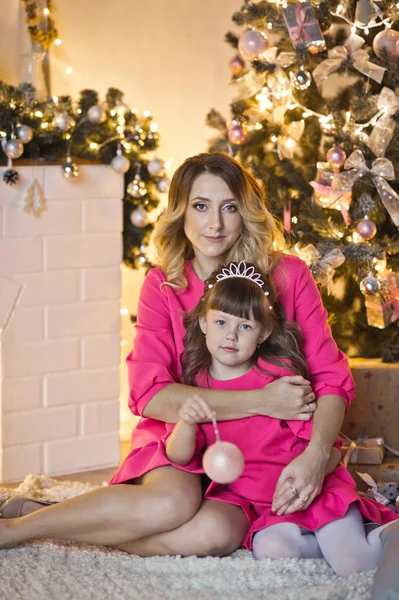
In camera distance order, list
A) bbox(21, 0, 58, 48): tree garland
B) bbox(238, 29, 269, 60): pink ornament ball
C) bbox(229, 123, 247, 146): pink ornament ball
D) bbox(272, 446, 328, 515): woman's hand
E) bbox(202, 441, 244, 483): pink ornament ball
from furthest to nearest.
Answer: bbox(21, 0, 58, 48): tree garland → bbox(229, 123, 247, 146): pink ornament ball → bbox(238, 29, 269, 60): pink ornament ball → bbox(272, 446, 328, 515): woman's hand → bbox(202, 441, 244, 483): pink ornament ball

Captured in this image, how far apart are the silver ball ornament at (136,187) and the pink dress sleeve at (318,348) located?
86cm

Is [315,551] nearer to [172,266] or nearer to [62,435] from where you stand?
[172,266]

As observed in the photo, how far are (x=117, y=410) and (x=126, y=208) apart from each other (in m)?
0.68

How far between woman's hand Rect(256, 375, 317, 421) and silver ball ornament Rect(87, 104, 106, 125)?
114 cm

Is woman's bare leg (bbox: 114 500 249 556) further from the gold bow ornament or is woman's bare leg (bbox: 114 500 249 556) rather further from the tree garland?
the tree garland

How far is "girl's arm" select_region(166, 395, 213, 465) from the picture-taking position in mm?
2012

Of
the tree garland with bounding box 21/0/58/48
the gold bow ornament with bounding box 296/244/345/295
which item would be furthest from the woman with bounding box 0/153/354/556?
the tree garland with bounding box 21/0/58/48

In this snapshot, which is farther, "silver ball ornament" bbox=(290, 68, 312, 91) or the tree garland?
the tree garland

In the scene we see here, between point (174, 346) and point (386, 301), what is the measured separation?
799 millimetres

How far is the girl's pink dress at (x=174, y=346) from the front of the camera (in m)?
2.31

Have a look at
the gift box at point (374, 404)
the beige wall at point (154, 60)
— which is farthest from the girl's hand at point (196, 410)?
the beige wall at point (154, 60)

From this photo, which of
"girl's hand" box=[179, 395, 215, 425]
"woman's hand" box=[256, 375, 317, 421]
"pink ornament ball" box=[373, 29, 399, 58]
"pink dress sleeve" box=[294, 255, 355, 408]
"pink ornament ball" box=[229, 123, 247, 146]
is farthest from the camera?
"pink ornament ball" box=[229, 123, 247, 146]

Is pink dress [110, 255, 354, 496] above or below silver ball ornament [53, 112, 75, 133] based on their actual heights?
below

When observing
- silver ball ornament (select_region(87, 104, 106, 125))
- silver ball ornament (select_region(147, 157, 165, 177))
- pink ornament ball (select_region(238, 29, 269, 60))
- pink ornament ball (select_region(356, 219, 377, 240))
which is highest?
pink ornament ball (select_region(238, 29, 269, 60))
